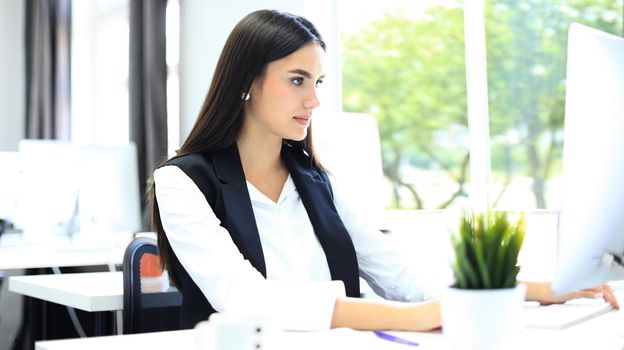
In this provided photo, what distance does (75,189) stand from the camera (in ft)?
11.5

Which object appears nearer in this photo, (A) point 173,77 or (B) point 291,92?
(B) point 291,92

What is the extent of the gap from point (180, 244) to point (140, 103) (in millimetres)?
3934

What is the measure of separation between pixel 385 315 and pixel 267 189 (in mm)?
649

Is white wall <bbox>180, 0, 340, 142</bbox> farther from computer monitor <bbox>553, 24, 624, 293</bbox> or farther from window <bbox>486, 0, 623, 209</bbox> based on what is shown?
computer monitor <bbox>553, 24, 624, 293</bbox>

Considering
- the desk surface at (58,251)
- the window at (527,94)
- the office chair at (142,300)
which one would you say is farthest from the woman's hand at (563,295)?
the window at (527,94)

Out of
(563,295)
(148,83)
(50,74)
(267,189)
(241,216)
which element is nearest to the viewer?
(563,295)

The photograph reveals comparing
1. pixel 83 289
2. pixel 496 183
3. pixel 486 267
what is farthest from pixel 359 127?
pixel 486 267

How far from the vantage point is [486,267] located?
979 mm

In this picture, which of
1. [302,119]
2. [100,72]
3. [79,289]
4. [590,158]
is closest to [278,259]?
[302,119]

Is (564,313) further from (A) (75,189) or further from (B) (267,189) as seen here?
(A) (75,189)

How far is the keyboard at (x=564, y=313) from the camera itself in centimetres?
138

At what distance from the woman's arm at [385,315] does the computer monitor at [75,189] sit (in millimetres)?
2341

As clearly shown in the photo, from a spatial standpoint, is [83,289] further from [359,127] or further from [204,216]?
[359,127]

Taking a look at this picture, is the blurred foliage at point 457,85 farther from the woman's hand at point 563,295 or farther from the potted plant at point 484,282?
the potted plant at point 484,282
